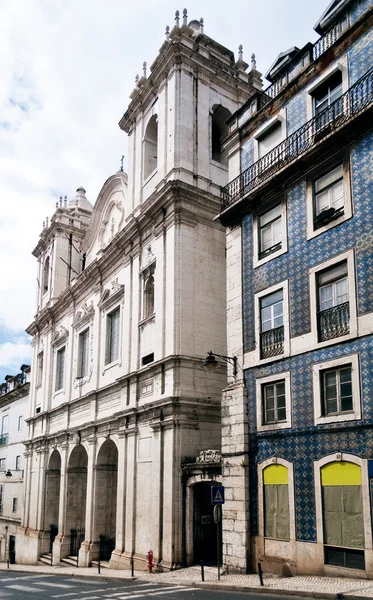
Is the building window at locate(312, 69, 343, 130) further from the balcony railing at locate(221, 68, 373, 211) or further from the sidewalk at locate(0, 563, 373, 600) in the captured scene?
the sidewalk at locate(0, 563, 373, 600)

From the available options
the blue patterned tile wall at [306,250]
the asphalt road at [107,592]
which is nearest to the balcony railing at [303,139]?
the blue patterned tile wall at [306,250]

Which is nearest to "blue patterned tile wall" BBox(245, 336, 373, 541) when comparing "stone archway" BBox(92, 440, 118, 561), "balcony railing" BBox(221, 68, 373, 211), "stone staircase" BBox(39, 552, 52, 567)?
"balcony railing" BBox(221, 68, 373, 211)

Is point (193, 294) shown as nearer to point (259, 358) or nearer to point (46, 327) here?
point (259, 358)

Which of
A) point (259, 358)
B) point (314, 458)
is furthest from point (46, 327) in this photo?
point (314, 458)

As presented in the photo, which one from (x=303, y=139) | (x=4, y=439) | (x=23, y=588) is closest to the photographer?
(x=303, y=139)

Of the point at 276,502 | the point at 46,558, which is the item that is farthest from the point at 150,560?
the point at 46,558

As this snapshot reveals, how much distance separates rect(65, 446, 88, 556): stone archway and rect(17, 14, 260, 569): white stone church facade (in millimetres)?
58

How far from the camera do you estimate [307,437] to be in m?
15.1

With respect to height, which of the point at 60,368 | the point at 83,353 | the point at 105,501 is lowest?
the point at 105,501

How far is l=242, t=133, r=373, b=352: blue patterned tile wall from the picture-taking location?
47.1 ft

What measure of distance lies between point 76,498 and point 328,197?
22844 mm

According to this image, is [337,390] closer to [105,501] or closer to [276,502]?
[276,502]

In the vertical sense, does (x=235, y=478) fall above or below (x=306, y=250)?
below

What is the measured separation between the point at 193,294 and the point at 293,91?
8592 mm
